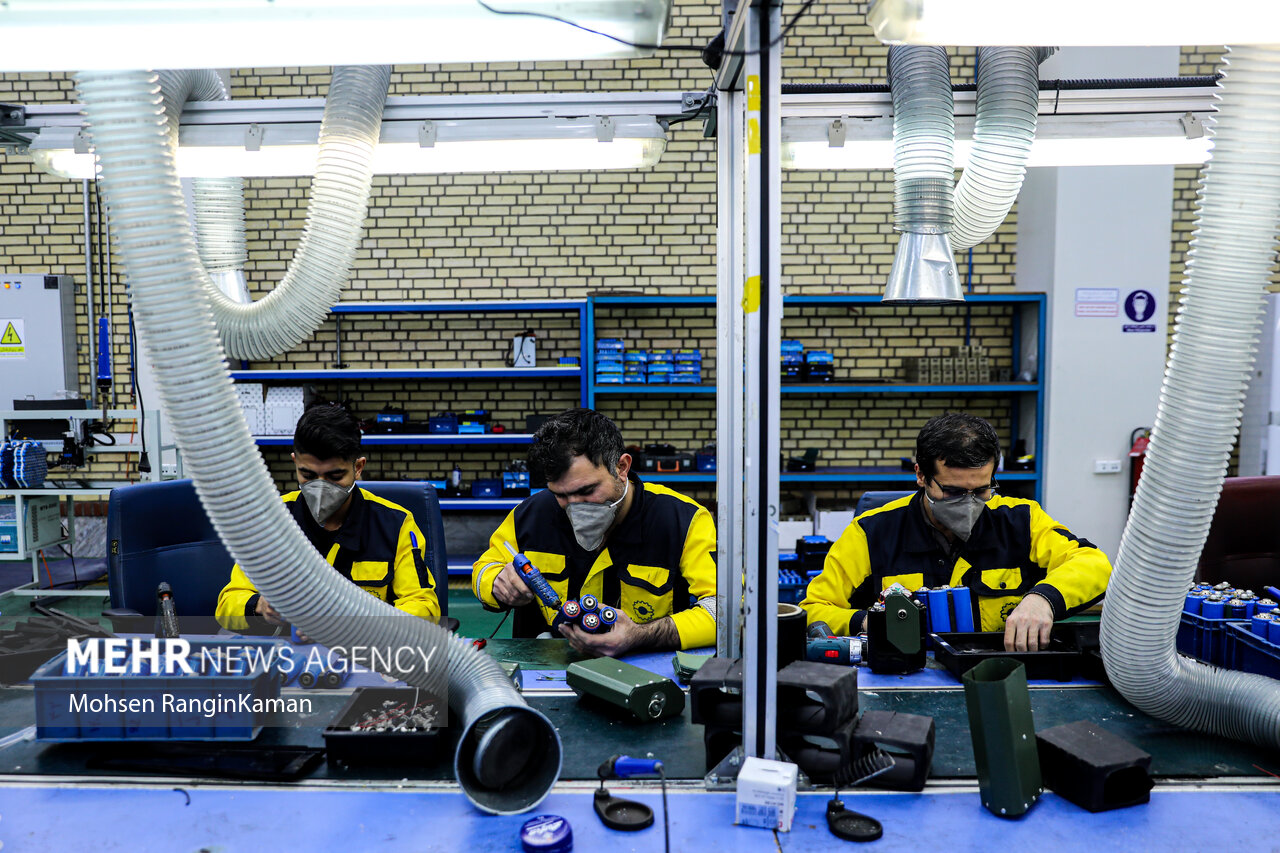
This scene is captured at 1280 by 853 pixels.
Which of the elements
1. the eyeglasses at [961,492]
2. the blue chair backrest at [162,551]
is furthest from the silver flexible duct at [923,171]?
the blue chair backrest at [162,551]

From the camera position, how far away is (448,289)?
19.2 feet

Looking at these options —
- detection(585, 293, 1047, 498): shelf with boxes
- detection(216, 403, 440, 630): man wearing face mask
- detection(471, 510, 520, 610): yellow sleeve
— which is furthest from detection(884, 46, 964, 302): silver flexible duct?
detection(585, 293, 1047, 498): shelf with boxes

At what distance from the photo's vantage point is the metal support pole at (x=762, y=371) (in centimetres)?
115

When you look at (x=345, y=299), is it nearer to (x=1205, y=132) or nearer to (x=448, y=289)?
(x=448, y=289)

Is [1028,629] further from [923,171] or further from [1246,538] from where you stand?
[1246,538]

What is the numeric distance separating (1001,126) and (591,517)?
1.42 meters

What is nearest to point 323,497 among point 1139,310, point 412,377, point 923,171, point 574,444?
point 574,444

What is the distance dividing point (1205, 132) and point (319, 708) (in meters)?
2.44

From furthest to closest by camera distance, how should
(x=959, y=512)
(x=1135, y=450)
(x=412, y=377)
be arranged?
(x=412, y=377) → (x=1135, y=450) → (x=959, y=512)

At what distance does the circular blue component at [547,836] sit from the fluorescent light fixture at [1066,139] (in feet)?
5.71

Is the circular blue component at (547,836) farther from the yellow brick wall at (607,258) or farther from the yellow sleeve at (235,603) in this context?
the yellow brick wall at (607,258)

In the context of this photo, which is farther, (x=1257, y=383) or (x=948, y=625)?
(x=1257, y=383)

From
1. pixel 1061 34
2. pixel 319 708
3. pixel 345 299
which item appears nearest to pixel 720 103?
pixel 1061 34

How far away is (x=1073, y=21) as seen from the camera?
1.04 metres
